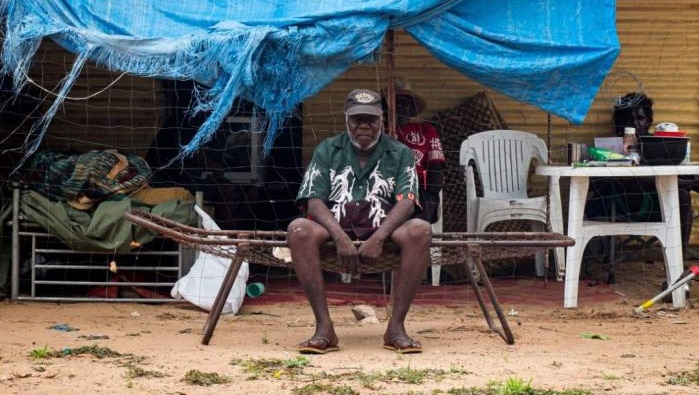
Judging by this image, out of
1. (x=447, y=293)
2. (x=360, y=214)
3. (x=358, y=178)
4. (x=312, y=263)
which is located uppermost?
(x=358, y=178)

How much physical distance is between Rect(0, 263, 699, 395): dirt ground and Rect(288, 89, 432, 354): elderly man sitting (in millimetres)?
253

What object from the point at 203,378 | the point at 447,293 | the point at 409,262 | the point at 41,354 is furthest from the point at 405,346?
the point at 447,293

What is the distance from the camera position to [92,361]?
5719mm

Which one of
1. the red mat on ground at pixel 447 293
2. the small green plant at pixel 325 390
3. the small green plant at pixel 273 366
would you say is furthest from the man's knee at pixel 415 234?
the red mat on ground at pixel 447 293

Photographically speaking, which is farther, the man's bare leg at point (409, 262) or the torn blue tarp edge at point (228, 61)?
the torn blue tarp edge at point (228, 61)

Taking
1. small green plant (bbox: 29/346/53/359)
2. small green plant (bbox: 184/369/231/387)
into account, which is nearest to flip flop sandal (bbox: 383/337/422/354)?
small green plant (bbox: 184/369/231/387)

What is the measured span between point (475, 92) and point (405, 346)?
360 centimetres

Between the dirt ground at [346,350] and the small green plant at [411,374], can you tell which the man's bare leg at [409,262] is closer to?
the dirt ground at [346,350]

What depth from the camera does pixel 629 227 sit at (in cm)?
766

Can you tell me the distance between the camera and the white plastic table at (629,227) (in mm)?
7535

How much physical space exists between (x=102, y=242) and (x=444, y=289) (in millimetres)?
2491

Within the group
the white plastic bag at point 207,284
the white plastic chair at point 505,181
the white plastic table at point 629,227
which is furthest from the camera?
the white plastic chair at point 505,181

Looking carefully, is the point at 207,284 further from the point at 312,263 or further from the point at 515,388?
the point at 515,388

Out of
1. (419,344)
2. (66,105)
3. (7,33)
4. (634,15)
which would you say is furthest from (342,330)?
(634,15)
